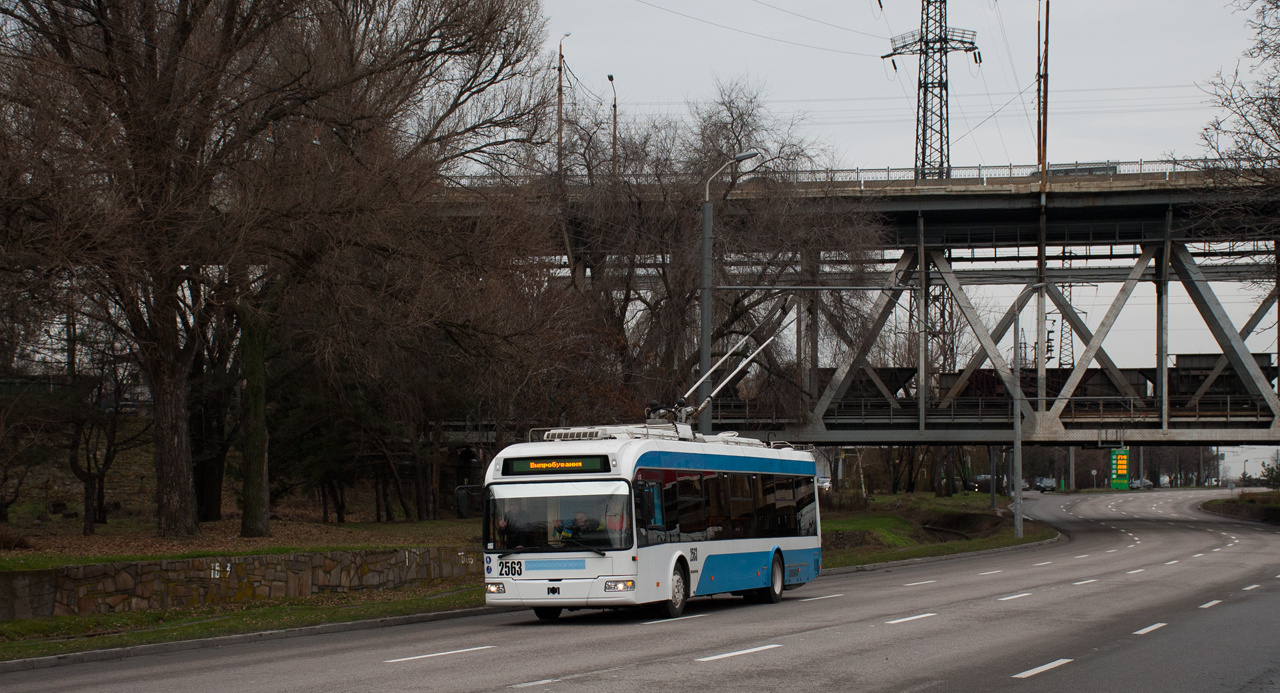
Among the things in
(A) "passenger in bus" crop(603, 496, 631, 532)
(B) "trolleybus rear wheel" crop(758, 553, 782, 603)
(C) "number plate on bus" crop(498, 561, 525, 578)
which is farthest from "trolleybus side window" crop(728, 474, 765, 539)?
(C) "number plate on bus" crop(498, 561, 525, 578)

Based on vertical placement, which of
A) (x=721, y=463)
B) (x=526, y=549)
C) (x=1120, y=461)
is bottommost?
(x=1120, y=461)

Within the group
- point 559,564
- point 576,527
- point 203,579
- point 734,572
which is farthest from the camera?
point 203,579

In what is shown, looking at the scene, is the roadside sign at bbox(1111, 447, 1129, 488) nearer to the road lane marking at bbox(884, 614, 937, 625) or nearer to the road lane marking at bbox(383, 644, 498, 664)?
the road lane marking at bbox(884, 614, 937, 625)

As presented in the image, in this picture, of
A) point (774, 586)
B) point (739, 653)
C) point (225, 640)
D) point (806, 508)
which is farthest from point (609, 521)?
point (806, 508)

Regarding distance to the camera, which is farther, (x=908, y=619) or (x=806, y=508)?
(x=806, y=508)

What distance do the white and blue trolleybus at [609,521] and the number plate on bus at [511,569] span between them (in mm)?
14

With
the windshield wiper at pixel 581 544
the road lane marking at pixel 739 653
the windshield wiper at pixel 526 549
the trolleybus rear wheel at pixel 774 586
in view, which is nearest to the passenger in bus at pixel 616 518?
the windshield wiper at pixel 581 544

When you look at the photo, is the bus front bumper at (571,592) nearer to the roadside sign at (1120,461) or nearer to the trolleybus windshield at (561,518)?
the trolleybus windshield at (561,518)

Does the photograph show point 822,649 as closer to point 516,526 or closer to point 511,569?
point 511,569

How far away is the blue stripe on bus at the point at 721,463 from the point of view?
1811 centimetres

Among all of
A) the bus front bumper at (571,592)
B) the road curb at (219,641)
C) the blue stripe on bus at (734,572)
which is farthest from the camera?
the blue stripe on bus at (734,572)

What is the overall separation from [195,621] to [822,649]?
9.67 meters

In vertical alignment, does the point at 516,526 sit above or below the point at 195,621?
above

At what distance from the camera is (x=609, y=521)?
1705 centimetres
